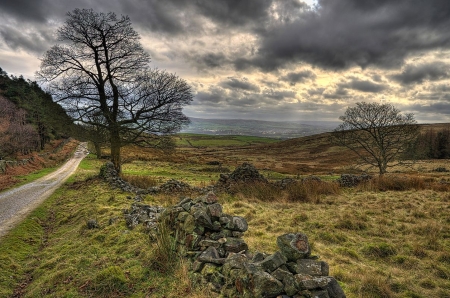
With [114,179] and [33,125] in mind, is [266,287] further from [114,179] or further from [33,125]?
[33,125]

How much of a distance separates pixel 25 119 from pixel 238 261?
242 feet

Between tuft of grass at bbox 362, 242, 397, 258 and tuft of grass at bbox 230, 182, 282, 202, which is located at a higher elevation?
tuft of grass at bbox 362, 242, 397, 258

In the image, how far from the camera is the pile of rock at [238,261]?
4.22 metres

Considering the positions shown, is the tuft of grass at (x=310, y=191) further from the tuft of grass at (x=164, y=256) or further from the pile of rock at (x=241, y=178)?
the tuft of grass at (x=164, y=256)

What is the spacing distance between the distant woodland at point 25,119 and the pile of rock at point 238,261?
1621 cm

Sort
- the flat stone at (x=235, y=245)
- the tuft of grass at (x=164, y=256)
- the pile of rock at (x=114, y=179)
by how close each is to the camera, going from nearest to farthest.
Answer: the flat stone at (x=235, y=245) < the tuft of grass at (x=164, y=256) < the pile of rock at (x=114, y=179)

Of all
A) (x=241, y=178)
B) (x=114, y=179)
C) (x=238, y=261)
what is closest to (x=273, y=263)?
(x=238, y=261)

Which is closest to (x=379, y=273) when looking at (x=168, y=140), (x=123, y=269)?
(x=123, y=269)

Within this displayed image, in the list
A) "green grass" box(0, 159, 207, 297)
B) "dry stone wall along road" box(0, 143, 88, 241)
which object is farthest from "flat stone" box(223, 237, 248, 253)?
"dry stone wall along road" box(0, 143, 88, 241)

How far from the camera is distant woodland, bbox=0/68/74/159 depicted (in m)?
18.8

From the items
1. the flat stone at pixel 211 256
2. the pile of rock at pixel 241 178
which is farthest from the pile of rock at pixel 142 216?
the pile of rock at pixel 241 178

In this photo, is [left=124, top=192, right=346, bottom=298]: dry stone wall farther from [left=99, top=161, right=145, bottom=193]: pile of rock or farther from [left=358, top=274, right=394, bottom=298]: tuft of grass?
[left=99, top=161, right=145, bottom=193]: pile of rock

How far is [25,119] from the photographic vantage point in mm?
59000

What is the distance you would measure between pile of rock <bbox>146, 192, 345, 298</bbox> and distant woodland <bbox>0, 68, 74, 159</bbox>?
1621 centimetres
